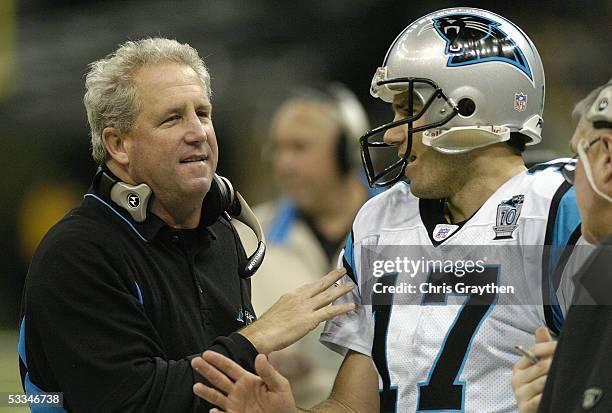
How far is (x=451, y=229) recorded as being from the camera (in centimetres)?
216

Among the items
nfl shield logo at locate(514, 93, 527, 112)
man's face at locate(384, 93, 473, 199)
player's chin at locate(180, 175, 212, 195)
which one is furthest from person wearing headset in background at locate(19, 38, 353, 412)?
nfl shield logo at locate(514, 93, 527, 112)

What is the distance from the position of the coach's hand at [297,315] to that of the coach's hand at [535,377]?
22.5 inches

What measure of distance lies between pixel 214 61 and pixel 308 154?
1.92m

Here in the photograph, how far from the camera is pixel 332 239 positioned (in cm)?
309

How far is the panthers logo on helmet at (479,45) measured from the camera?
2158 millimetres

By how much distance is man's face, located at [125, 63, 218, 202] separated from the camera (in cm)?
226

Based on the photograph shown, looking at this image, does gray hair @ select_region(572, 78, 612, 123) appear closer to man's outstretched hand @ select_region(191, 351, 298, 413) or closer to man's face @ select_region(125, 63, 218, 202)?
man's outstretched hand @ select_region(191, 351, 298, 413)

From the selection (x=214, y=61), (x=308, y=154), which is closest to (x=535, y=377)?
(x=308, y=154)

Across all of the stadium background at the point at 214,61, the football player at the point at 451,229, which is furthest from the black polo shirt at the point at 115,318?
the stadium background at the point at 214,61

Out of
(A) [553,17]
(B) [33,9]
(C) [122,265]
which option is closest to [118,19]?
(B) [33,9]

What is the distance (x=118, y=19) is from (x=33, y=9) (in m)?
0.54

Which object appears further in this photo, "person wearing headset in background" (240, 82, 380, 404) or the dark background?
the dark background

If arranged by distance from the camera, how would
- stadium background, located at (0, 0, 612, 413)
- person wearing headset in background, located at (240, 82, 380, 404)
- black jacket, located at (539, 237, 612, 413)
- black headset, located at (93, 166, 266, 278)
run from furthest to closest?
1. stadium background, located at (0, 0, 612, 413)
2. person wearing headset in background, located at (240, 82, 380, 404)
3. black headset, located at (93, 166, 266, 278)
4. black jacket, located at (539, 237, 612, 413)

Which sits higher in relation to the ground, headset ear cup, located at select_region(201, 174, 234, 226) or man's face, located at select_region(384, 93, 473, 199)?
man's face, located at select_region(384, 93, 473, 199)
